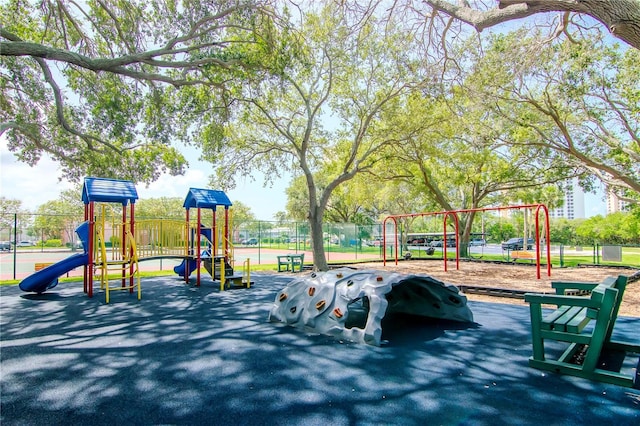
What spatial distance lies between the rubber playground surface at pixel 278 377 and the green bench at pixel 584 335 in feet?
0.52

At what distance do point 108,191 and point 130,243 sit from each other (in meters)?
1.52

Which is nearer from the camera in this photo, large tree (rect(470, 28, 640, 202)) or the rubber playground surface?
the rubber playground surface

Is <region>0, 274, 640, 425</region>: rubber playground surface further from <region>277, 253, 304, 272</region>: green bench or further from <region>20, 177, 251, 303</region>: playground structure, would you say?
<region>277, 253, 304, 272</region>: green bench

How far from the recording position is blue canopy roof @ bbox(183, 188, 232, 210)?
11.6 m

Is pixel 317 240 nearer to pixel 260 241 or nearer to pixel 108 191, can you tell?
pixel 260 241

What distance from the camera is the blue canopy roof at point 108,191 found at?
940 cm

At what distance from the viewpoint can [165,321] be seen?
6750 millimetres

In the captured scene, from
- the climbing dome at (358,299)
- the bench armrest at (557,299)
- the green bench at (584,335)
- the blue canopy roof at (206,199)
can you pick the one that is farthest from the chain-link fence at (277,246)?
the bench armrest at (557,299)

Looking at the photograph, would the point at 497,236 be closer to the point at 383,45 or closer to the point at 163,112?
the point at 383,45

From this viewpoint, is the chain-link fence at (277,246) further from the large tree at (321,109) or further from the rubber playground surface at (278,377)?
the rubber playground surface at (278,377)

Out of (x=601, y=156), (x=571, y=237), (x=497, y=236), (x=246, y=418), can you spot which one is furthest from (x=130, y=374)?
(x=571, y=237)

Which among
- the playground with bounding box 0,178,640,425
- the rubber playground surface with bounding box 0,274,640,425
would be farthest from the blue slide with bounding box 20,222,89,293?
the rubber playground surface with bounding box 0,274,640,425

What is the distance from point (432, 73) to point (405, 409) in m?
9.99

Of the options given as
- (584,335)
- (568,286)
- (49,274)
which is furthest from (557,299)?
(49,274)
